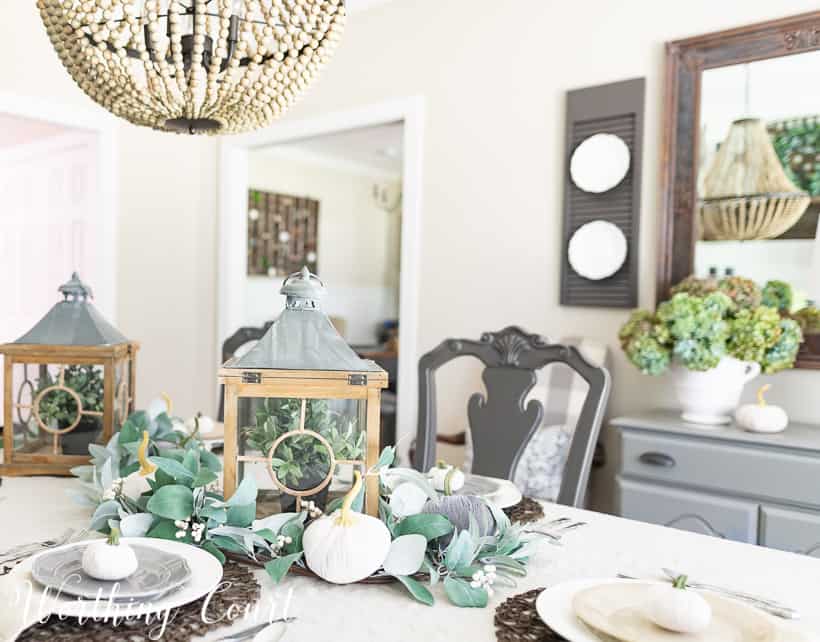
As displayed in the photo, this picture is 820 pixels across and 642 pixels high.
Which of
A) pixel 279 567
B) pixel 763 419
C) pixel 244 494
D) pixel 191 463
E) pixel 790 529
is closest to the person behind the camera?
pixel 279 567

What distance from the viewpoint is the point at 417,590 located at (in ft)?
3.22

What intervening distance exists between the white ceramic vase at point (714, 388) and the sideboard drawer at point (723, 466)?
0.45 ft

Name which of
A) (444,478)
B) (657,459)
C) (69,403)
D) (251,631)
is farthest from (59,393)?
(657,459)

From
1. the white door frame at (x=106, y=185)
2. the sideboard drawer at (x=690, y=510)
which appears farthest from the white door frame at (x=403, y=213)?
the sideboard drawer at (x=690, y=510)

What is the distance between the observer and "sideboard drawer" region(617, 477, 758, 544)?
2.14 m

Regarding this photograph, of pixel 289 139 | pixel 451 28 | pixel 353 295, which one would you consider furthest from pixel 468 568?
pixel 353 295

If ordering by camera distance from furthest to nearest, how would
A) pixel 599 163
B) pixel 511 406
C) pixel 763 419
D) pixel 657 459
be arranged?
pixel 599 163, pixel 657 459, pixel 763 419, pixel 511 406

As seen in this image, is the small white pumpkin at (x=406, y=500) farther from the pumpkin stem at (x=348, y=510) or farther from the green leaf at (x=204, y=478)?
the green leaf at (x=204, y=478)

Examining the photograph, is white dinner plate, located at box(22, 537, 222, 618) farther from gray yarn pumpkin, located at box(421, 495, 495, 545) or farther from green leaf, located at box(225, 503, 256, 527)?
gray yarn pumpkin, located at box(421, 495, 495, 545)

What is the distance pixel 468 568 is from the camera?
1.05 m

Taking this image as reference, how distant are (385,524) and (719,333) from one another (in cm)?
145

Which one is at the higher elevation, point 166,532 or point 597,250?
point 597,250

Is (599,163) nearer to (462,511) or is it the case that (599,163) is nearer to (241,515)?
(462,511)

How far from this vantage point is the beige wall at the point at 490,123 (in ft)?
8.96
